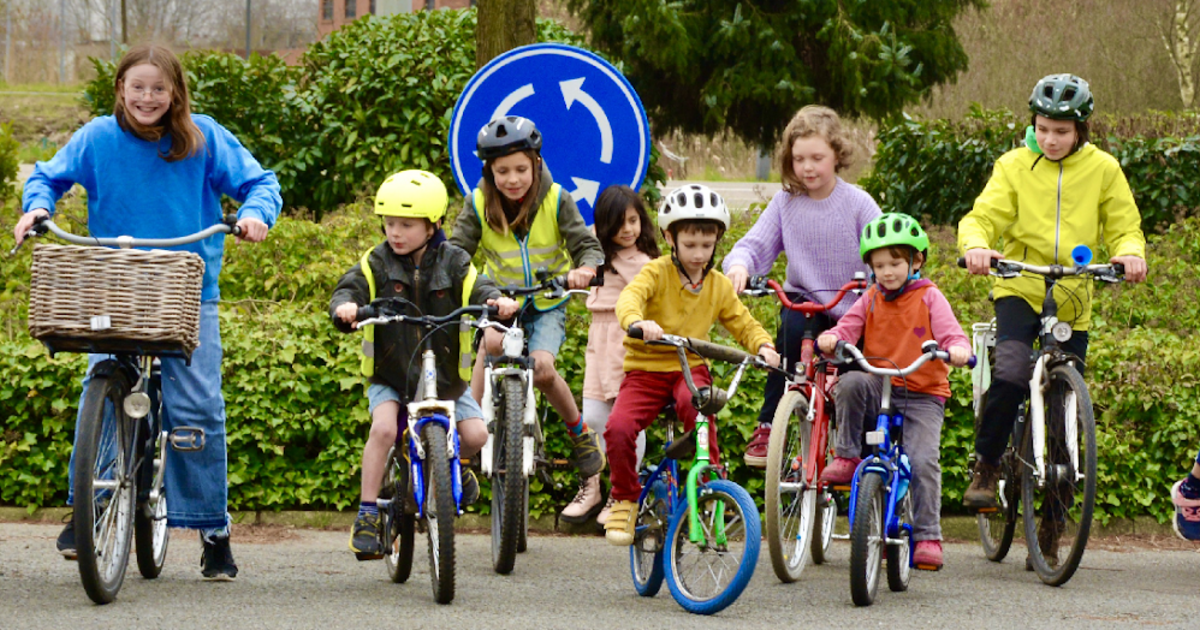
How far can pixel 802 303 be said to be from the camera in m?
6.61

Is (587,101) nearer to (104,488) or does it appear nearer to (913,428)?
(913,428)

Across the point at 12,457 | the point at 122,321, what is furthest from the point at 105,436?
the point at 12,457

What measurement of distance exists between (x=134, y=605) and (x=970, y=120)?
9235 mm

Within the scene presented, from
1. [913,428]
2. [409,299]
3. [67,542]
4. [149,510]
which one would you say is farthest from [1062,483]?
[67,542]

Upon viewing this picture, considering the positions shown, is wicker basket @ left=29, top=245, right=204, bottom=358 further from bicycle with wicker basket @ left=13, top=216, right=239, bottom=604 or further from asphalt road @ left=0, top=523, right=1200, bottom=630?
asphalt road @ left=0, top=523, right=1200, bottom=630

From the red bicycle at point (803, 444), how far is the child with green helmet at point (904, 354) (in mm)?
119

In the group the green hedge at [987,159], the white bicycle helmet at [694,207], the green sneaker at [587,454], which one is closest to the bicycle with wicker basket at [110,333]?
the white bicycle helmet at [694,207]

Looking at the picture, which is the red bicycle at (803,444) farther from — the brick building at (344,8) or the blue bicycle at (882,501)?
the brick building at (344,8)

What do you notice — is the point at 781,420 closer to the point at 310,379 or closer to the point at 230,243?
the point at 310,379

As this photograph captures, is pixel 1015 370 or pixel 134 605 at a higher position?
pixel 1015 370

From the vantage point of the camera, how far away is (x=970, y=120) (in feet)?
42.9

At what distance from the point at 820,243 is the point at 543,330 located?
49.2 inches

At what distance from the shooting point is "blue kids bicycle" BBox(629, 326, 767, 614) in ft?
18.0

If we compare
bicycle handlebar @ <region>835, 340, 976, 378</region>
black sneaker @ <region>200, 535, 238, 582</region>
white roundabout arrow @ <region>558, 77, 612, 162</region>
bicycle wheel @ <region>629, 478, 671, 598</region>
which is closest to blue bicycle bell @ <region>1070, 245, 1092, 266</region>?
bicycle handlebar @ <region>835, 340, 976, 378</region>
